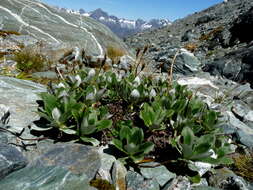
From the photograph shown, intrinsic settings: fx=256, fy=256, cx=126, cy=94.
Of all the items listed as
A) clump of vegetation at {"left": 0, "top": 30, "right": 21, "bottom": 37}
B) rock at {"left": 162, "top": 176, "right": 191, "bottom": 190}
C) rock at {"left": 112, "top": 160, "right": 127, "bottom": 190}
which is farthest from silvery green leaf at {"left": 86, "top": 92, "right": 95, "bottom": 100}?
clump of vegetation at {"left": 0, "top": 30, "right": 21, "bottom": 37}

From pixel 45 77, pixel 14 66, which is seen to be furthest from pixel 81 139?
pixel 14 66

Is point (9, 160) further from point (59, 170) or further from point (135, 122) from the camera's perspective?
point (135, 122)

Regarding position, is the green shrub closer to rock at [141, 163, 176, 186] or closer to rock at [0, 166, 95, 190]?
rock at [141, 163, 176, 186]

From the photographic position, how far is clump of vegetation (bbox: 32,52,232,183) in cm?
293

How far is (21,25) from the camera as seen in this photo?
→ 9797mm

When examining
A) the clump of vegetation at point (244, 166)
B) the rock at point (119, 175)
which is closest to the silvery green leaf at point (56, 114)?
the rock at point (119, 175)

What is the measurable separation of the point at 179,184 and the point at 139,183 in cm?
46

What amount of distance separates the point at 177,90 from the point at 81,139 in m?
2.04

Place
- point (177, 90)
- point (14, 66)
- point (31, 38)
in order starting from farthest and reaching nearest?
point (31, 38) < point (14, 66) < point (177, 90)

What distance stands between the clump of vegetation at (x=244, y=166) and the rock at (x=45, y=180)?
2127 mm

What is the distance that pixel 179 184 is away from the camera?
2.83 m

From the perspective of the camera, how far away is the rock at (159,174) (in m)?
2.87

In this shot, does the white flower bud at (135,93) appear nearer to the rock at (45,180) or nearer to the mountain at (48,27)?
the rock at (45,180)

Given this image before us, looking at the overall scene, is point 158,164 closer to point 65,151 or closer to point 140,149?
Answer: point 140,149
